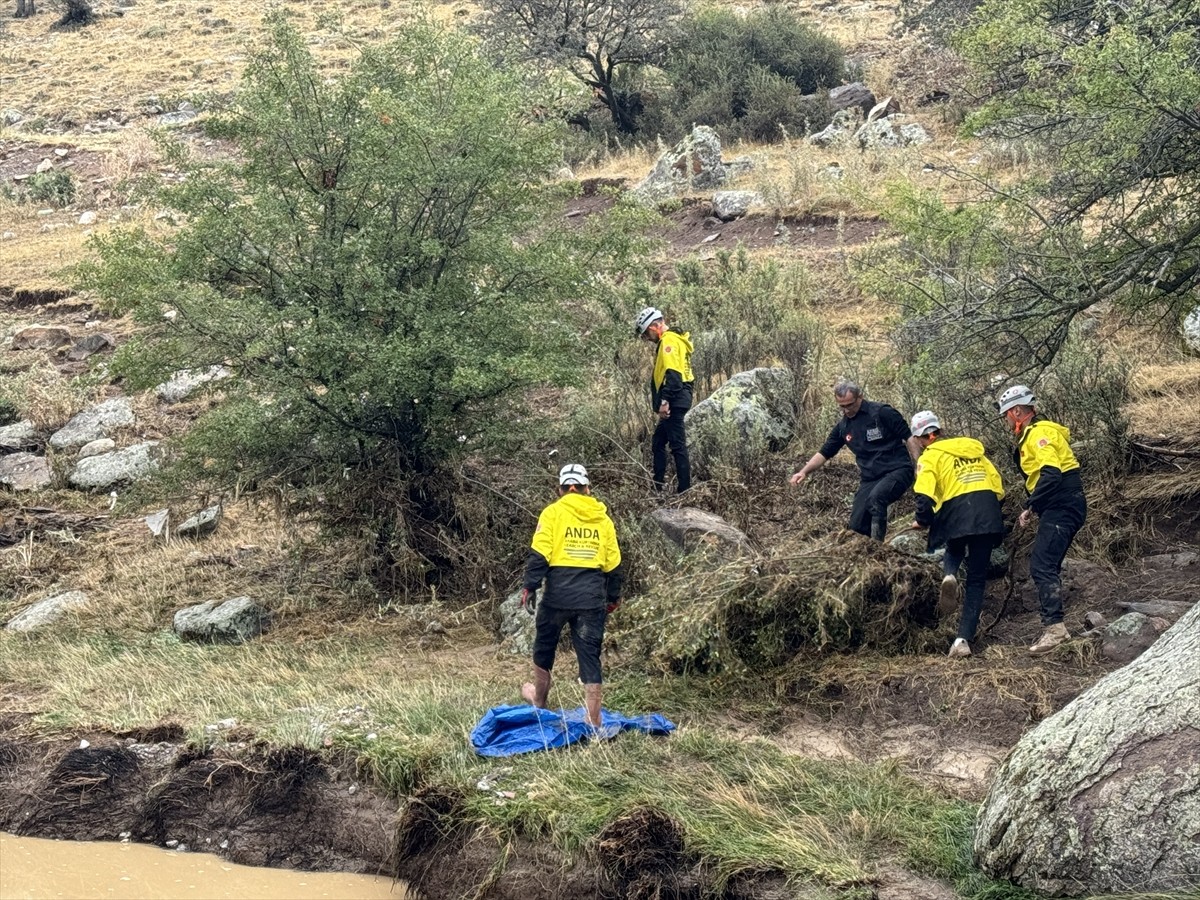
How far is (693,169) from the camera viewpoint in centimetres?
2123

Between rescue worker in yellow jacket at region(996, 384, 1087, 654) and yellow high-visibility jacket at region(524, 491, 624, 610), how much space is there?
2.84m

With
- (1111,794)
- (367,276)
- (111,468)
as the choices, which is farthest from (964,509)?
(111,468)

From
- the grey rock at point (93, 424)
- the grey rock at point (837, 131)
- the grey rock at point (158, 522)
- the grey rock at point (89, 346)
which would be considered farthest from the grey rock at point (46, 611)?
the grey rock at point (837, 131)

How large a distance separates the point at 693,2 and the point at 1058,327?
883 inches

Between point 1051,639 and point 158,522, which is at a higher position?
point 1051,639

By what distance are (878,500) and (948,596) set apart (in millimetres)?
979

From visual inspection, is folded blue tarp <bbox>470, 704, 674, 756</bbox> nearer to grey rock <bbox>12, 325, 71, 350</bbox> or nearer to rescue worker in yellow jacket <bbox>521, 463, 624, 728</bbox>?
rescue worker in yellow jacket <bbox>521, 463, 624, 728</bbox>

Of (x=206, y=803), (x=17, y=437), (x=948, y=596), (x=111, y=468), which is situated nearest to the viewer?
(x=206, y=803)

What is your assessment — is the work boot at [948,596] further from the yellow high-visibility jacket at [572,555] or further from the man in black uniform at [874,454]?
the yellow high-visibility jacket at [572,555]

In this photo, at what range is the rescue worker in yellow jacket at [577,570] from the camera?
7.86m

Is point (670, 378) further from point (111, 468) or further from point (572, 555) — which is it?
point (111, 468)

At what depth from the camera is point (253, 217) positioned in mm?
10828

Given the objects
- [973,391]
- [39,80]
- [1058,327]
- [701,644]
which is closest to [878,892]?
[701,644]

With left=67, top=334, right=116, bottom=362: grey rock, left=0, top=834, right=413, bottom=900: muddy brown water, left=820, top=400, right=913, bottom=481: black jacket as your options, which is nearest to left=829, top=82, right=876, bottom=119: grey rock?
left=67, top=334, right=116, bottom=362: grey rock
